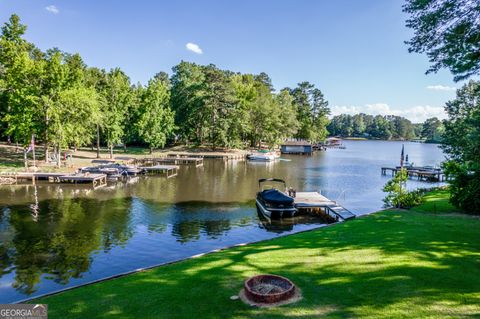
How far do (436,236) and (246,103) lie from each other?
7497cm

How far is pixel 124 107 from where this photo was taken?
212ft

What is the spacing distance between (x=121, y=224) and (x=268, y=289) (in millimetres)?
16873

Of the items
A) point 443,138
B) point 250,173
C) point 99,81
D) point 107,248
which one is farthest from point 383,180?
point 99,81

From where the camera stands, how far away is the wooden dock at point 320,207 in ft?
84.1

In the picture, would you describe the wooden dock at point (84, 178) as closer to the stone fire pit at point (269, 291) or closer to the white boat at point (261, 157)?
the stone fire pit at point (269, 291)

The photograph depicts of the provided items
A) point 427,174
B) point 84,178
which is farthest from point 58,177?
point 427,174

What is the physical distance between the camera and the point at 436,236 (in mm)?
13977

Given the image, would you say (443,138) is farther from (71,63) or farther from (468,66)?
(71,63)

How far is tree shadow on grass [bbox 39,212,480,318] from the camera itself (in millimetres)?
8086

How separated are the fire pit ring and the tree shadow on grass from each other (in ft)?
1.03

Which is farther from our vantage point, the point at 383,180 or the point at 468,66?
the point at 383,180

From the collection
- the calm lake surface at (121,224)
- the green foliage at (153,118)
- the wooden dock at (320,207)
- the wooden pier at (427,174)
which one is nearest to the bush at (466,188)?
the wooden dock at (320,207)
